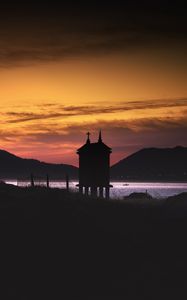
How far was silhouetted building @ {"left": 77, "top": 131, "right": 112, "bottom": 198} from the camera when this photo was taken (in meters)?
46.8

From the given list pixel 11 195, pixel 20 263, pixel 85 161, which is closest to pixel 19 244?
pixel 20 263

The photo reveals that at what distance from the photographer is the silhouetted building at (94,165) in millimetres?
46750

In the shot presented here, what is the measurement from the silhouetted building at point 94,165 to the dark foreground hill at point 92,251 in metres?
14.9

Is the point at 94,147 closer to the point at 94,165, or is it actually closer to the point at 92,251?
the point at 94,165

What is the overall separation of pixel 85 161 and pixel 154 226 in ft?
65.9

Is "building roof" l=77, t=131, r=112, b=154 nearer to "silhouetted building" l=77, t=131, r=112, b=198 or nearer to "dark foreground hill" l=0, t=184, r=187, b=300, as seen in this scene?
"silhouetted building" l=77, t=131, r=112, b=198

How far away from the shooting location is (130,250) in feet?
80.5

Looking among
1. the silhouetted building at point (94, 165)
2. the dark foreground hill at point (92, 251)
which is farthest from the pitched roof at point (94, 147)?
the dark foreground hill at point (92, 251)

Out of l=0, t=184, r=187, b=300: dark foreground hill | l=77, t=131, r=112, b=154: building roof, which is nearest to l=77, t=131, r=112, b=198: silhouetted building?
l=77, t=131, r=112, b=154: building roof

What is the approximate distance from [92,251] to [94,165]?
73.5 ft

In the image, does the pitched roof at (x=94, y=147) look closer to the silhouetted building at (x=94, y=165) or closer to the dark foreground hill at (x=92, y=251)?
the silhouetted building at (x=94, y=165)

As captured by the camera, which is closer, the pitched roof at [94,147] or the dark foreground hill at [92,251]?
the dark foreground hill at [92,251]

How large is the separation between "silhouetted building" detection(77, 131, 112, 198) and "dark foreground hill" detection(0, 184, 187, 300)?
49.0ft

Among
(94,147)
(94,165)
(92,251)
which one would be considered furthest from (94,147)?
(92,251)
